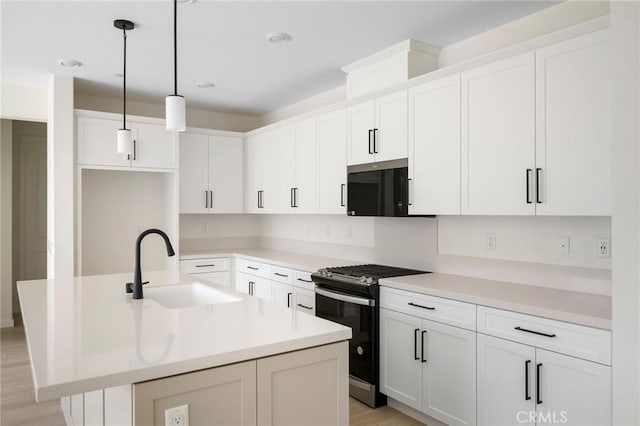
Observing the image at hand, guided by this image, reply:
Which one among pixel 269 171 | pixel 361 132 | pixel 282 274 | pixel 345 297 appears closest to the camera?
pixel 345 297

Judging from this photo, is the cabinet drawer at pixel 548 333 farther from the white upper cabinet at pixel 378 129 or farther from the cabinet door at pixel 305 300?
the cabinet door at pixel 305 300

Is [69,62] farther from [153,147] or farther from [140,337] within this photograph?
[140,337]

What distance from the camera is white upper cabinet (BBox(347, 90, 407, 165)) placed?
3.42m

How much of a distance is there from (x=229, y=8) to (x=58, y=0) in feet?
3.38

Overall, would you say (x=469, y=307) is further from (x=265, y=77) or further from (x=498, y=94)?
Result: (x=265, y=77)

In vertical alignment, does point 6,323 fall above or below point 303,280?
below

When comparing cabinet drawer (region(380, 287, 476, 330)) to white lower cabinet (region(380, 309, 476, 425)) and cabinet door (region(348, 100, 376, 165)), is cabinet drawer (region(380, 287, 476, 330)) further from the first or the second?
cabinet door (region(348, 100, 376, 165))

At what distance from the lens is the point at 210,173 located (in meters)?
5.50

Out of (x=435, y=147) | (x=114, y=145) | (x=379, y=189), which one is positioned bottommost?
(x=379, y=189)

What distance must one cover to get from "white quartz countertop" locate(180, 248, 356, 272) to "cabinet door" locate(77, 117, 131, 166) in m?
1.30

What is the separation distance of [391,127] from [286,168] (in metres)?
1.67

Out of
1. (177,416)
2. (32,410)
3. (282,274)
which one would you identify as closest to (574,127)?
(177,416)

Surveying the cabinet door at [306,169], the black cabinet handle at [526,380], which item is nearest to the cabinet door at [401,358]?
the black cabinet handle at [526,380]

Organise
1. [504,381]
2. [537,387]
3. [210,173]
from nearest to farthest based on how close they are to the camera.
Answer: [537,387]
[504,381]
[210,173]
